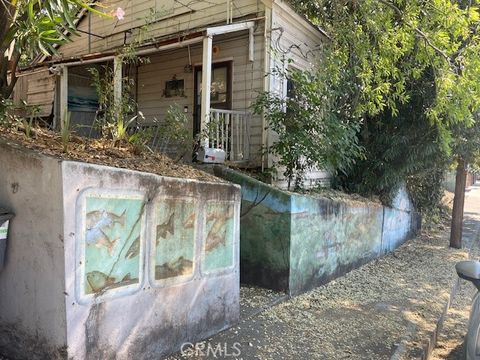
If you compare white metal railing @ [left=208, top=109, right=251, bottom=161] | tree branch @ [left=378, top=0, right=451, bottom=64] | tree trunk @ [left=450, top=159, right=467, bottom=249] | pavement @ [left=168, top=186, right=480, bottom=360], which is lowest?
pavement @ [left=168, top=186, right=480, bottom=360]

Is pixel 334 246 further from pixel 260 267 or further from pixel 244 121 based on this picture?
pixel 244 121

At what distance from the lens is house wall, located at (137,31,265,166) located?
335 inches

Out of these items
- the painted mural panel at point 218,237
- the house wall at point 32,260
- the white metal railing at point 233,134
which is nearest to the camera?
the house wall at point 32,260

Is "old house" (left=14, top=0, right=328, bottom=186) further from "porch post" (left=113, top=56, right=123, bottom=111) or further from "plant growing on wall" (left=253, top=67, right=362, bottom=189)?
"plant growing on wall" (left=253, top=67, right=362, bottom=189)

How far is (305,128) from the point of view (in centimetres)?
721

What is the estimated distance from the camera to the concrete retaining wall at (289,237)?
603 centimetres

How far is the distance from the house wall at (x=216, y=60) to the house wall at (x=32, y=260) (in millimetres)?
4958

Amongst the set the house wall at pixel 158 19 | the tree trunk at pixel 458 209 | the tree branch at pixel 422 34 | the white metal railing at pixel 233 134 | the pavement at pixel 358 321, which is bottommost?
the pavement at pixel 358 321

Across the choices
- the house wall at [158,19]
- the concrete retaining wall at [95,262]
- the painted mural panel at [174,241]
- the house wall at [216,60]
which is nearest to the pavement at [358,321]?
the concrete retaining wall at [95,262]

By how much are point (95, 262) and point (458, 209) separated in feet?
33.4

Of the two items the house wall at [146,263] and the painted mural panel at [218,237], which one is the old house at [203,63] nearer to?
the painted mural panel at [218,237]

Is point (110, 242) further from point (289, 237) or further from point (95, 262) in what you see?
point (289, 237)

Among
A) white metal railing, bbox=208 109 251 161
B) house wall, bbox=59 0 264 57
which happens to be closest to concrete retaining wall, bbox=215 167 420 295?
white metal railing, bbox=208 109 251 161

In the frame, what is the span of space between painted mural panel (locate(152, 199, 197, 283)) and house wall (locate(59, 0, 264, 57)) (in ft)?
15.9
